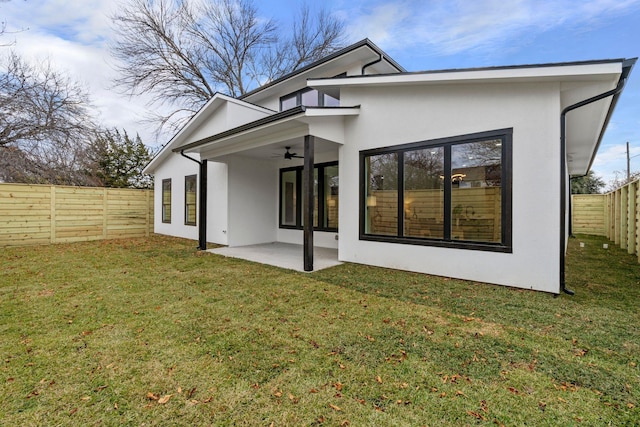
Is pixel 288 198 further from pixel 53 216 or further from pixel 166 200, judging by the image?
pixel 53 216

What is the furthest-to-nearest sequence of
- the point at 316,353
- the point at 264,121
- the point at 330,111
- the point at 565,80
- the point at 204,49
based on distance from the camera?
the point at 204,49 → the point at 264,121 → the point at 330,111 → the point at 565,80 → the point at 316,353

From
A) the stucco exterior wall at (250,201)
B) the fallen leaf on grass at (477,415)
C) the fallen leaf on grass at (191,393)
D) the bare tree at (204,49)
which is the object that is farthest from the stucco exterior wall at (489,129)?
the bare tree at (204,49)

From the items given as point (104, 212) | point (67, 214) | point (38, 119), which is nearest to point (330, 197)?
point (104, 212)

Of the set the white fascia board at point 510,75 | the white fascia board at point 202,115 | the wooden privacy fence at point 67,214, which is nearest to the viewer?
the white fascia board at point 510,75

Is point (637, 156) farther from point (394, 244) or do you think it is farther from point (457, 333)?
point (457, 333)

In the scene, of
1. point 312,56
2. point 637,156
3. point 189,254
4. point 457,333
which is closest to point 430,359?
point 457,333

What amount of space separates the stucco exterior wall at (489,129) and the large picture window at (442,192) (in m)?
0.14

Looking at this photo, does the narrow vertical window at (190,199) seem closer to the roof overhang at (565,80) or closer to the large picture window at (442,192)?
the roof overhang at (565,80)

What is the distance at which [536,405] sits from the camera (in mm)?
1990

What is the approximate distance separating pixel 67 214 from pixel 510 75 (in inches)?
505

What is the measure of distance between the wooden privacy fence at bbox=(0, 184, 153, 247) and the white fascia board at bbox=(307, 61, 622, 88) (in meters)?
10.2

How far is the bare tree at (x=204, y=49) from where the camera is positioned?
15.0m

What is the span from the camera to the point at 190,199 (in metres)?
10.9

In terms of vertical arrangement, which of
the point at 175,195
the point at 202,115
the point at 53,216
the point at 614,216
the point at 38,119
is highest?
the point at 38,119
